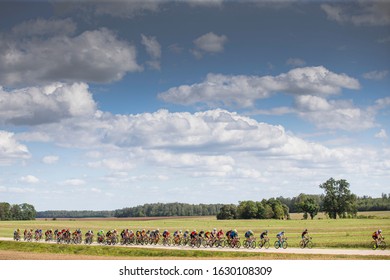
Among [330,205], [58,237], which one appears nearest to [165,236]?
[58,237]

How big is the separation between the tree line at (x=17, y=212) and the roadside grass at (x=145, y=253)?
11513cm

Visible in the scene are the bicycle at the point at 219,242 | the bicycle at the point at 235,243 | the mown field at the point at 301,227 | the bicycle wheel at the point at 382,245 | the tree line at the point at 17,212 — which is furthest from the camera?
the tree line at the point at 17,212

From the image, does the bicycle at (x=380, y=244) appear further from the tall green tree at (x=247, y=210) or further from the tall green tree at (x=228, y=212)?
the tall green tree at (x=228, y=212)

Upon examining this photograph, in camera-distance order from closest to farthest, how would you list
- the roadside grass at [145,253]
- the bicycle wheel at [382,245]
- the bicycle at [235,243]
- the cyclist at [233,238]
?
1. the roadside grass at [145,253]
2. the bicycle wheel at [382,245]
3. the bicycle at [235,243]
4. the cyclist at [233,238]

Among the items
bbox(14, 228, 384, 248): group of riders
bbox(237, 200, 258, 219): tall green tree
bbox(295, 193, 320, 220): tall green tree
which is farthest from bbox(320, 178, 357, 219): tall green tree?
bbox(14, 228, 384, 248): group of riders

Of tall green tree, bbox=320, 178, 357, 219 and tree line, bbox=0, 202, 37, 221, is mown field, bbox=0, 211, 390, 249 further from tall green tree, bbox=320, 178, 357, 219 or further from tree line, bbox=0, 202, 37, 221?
tree line, bbox=0, 202, 37, 221

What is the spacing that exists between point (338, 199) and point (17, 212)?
104m

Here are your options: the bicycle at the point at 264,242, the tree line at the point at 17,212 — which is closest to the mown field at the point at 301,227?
the bicycle at the point at 264,242

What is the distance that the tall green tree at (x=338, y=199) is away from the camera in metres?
137

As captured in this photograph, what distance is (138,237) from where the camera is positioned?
5438 centimetres
